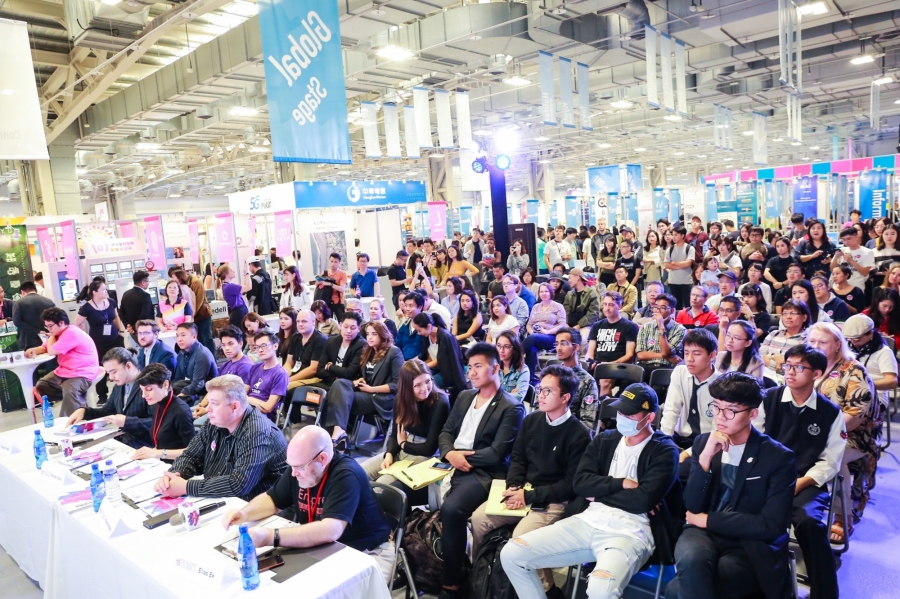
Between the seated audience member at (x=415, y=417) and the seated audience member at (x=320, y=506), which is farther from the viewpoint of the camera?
the seated audience member at (x=415, y=417)

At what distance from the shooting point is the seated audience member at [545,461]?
296cm

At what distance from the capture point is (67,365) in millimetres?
5645

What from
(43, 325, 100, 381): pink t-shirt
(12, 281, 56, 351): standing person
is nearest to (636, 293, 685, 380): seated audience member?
(43, 325, 100, 381): pink t-shirt

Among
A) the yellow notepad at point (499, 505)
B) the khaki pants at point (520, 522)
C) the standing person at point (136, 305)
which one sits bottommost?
the khaki pants at point (520, 522)

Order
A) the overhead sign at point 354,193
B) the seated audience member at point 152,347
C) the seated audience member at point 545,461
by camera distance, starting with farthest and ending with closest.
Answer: the overhead sign at point 354,193 → the seated audience member at point 152,347 → the seated audience member at point 545,461

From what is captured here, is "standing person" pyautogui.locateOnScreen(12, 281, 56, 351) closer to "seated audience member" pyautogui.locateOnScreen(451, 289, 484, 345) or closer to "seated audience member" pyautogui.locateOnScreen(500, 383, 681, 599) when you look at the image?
"seated audience member" pyautogui.locateOnScreen(451, 289, 484, 345)

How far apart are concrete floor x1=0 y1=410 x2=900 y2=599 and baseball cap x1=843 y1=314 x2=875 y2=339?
1.01 m

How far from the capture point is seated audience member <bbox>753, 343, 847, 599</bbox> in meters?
2.71

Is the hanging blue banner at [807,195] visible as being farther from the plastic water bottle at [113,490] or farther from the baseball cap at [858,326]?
the plastic water bottle at [113,490]

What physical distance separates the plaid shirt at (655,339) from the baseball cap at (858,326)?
1247 mm

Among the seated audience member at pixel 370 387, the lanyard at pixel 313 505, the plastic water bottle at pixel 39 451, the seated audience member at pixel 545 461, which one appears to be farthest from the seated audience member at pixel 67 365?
the seated audience member at pixel 545 461

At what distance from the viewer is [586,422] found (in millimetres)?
3846

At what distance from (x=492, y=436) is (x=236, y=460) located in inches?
55.1

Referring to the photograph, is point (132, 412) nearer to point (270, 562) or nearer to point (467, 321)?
point (270, 562)
